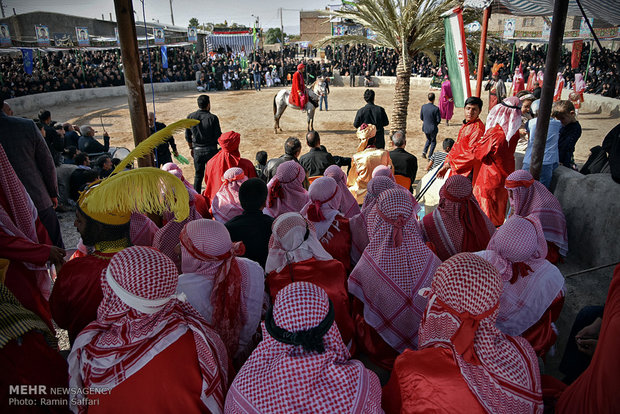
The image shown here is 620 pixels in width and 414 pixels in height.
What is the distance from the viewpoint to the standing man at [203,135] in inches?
252

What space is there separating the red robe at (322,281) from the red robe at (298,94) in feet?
34.8

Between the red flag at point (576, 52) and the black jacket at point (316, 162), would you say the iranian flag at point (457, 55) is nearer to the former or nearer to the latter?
the black jacket at point (316, 162)

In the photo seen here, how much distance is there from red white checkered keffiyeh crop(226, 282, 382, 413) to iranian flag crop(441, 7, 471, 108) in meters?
5.21

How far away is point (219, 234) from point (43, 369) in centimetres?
106

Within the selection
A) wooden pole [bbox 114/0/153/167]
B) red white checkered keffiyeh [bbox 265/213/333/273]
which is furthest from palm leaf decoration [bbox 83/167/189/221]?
wooden pole [bbox 114/0/153/167]

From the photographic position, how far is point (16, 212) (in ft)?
8.77

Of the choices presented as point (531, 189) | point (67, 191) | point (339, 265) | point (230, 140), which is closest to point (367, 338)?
point (339, 265)

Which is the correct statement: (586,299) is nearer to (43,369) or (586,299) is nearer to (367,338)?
(367,338)

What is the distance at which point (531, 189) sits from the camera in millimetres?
3625

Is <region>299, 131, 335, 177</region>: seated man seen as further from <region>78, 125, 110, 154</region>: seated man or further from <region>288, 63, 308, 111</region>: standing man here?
<region>288, 63, 308, 111</region>: standing man

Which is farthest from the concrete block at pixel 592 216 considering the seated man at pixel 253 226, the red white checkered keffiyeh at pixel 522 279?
the seated man at pixel 253 226

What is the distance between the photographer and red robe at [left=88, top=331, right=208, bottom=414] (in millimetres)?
1596

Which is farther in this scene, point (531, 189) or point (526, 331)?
point (531, 189)

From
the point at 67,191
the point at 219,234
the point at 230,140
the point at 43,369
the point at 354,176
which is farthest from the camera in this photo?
the point at 67,191
